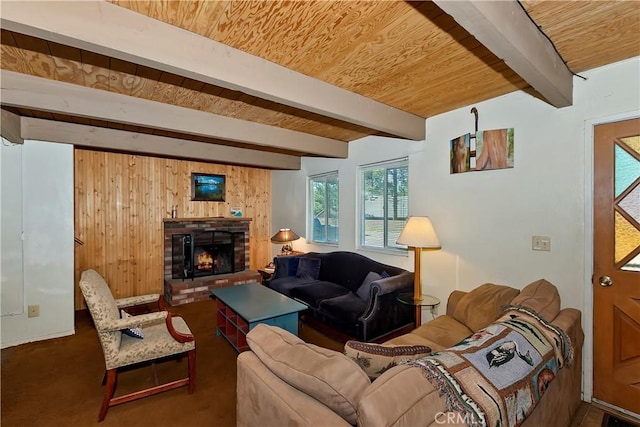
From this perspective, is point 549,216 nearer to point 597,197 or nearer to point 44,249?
point 597,197

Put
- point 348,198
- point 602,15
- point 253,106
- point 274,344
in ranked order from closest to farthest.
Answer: point 274,344 < point 602,15 < point 253,106 < point 348,198

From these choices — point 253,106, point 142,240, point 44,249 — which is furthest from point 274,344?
point 142,240

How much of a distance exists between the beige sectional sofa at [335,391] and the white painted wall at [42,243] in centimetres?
329

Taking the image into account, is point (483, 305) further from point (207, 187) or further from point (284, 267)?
point (207, 187)

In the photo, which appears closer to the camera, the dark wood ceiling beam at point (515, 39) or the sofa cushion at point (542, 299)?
the dark wood ceiling beam at point (515, 39)

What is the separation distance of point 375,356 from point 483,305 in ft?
5.03

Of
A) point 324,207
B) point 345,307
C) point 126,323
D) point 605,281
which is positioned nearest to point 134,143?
point 126,323

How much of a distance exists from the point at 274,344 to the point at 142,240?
14.1 feet

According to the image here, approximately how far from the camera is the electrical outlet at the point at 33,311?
3.29m

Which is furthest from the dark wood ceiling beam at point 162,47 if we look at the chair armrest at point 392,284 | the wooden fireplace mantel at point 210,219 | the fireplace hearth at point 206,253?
the fireplace hearth at point 206,253

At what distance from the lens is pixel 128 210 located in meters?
4.66

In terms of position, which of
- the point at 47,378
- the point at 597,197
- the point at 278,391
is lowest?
the point at 47,378

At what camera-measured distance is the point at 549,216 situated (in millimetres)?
2420

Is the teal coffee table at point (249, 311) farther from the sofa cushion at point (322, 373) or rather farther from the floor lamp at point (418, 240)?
the sofa cushion at point (322, 373)
